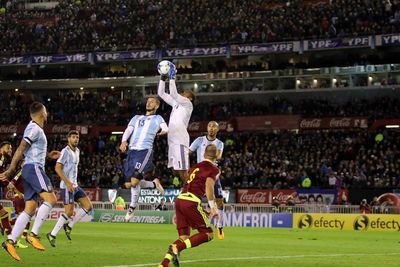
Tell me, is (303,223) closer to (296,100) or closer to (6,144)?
(6,144)

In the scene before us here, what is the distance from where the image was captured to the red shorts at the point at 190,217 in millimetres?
13125

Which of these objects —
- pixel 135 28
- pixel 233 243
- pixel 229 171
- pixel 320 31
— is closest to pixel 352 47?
pixel 320 31

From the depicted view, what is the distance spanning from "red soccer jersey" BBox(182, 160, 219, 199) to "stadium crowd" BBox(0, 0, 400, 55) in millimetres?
40128

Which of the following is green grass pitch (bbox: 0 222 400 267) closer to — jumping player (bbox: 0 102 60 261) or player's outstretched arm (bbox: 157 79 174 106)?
jumping player (bbox: 0 102 60 261)

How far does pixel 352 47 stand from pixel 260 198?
13.3 meters

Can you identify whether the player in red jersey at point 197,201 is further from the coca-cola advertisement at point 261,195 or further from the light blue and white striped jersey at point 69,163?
the coca-cola advertisement at point 261,195

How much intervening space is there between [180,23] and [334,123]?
46.5 ft

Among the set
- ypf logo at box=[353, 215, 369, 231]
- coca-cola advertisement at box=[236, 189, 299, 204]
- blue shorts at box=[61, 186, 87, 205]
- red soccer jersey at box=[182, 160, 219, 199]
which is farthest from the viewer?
coca-cola advertisement at box=[236, 189, 299, 204]

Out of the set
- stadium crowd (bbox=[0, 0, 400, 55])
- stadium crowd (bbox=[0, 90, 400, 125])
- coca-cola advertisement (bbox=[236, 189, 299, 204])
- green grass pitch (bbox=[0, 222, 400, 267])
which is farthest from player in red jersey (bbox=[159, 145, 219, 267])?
stadium crowd (bbox=[0, 0, 400, 55])

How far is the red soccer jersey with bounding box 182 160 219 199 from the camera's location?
1325cm

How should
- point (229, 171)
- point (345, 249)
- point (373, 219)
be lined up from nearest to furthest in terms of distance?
point (345, 249) < point (373, 219) < point (229, 171)

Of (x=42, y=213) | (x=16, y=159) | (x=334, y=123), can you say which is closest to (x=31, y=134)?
(x=16, y=159)

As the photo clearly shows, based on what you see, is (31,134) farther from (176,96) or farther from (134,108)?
(134,108)

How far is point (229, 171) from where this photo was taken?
48.6 meters
